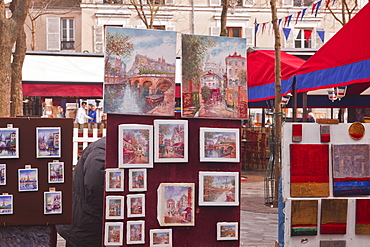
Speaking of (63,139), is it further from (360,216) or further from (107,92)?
(360,216)

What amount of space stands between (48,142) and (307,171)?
2192 millimetres

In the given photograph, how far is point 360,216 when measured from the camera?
527 centimetres

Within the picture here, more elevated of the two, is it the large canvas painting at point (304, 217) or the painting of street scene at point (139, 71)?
the painting of street scene at point (139, 71)

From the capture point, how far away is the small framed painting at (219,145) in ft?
18.1

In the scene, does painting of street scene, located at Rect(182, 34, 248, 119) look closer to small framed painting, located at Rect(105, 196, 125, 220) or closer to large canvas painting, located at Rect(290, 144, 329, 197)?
large canvas painting, located at Rect(290, 144, 329, 197)

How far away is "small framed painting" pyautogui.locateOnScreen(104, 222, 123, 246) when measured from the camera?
5316 mm

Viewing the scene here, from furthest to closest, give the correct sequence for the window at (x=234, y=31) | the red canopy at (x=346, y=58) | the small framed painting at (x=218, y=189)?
the window at (x=234, y=31) < the red canopy at (x=346, y=58) < the small framed painting at (x=218, y=189)

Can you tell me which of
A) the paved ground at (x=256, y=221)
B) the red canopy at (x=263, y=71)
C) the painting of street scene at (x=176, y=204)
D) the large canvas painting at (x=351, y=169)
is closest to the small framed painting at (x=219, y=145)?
the painting of street scene at (x=176, y=204)

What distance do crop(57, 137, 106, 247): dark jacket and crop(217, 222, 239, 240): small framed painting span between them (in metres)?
1.05

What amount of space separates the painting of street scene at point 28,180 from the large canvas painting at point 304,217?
2179 mm

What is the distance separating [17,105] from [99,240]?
31.2ft

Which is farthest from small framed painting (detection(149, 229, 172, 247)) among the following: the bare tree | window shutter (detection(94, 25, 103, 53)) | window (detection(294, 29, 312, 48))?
window (detection(294, 29, 312, 48))

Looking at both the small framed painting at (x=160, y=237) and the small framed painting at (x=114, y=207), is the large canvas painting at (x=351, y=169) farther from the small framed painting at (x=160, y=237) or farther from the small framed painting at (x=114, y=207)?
the small framed painting at (x=114, y=207)

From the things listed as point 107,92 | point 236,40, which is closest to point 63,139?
point 107,92
